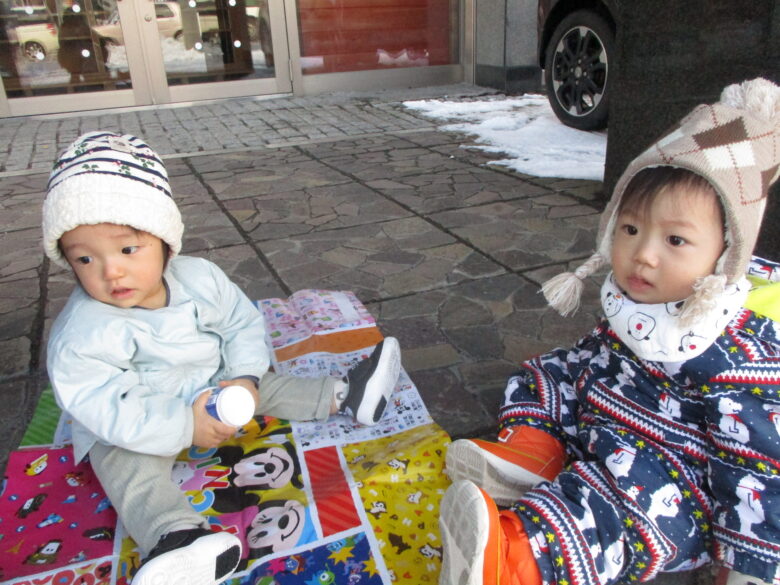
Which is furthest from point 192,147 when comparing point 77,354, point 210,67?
point 77,354

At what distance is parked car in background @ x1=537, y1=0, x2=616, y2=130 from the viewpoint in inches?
197

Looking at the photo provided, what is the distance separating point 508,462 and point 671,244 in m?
0.61

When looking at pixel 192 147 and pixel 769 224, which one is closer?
pixel 769 224

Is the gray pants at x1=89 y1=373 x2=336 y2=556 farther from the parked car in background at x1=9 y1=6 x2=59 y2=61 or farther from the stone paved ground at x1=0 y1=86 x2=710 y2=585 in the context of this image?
the parked car in background at x1=9 y1=6 x2=59 y2=61

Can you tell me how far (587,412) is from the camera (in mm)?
1621

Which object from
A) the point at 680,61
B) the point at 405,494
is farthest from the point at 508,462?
the point at 680,61

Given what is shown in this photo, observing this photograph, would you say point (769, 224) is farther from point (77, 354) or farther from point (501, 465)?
point (77, 354)

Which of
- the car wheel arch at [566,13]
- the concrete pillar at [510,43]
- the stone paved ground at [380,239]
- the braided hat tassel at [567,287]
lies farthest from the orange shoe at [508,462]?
the concrete pillar at [510,43]

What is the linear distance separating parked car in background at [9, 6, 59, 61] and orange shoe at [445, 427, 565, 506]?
24.2 ft

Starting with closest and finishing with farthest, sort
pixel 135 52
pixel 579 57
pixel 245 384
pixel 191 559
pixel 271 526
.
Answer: pixel 191 559, pixel 271 526, pixel 245 384, pixel 579 57, pixel 135 52

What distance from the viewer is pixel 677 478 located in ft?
4.56

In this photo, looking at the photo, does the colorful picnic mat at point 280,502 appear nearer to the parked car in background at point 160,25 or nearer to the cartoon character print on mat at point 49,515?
the cartoon character print on mat at point 49,515

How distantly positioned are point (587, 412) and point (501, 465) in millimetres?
269

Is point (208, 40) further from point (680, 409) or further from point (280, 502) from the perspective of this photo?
point (680, 409)
